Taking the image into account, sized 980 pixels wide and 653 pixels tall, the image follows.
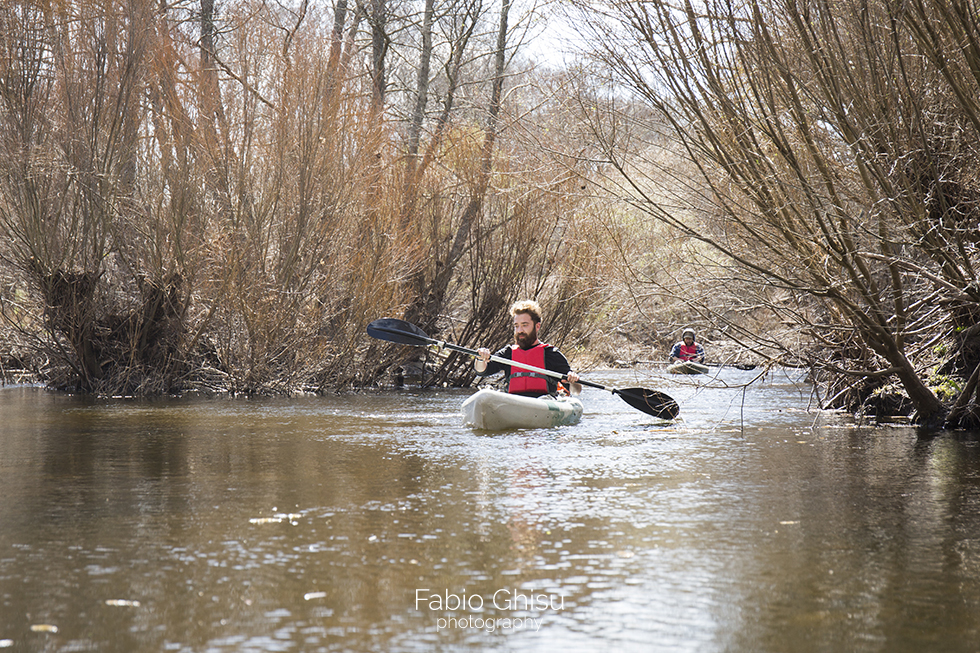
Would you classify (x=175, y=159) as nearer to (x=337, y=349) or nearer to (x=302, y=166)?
(x=302, y=166)

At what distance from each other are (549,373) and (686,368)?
451 inches

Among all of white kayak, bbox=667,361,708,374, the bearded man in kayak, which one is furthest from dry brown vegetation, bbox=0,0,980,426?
white kayak, bbox=667,361,708,374

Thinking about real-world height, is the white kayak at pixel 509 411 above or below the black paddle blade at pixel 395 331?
below

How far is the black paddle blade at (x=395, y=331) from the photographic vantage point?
12.2m

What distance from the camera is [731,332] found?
Answer: 9484mm

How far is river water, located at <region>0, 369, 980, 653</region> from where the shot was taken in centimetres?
340

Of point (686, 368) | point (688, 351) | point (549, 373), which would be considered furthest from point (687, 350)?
point (549, 373)

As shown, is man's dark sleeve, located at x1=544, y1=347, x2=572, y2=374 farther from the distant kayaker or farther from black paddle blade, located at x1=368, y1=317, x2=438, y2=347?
the distant kayaker

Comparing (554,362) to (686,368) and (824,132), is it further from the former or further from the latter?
(686,368)

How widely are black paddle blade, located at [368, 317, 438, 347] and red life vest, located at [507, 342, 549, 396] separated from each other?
1.63 meters

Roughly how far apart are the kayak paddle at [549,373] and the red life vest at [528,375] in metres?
0.11

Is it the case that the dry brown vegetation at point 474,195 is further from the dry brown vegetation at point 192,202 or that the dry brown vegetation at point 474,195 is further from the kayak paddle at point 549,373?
the kayak paddle at point 549,373

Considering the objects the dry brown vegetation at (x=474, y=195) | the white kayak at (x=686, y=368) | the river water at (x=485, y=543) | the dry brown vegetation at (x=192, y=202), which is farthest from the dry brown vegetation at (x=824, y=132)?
the white kayak at (x=686, y=368)

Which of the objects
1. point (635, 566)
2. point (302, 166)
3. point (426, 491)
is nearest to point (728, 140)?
point (426, 491)
